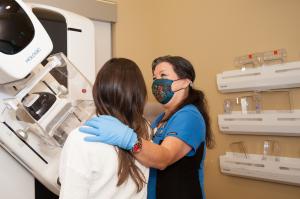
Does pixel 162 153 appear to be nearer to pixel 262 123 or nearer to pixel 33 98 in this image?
pixel 33 98

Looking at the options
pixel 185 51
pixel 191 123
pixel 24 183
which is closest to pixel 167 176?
pixel 191 123

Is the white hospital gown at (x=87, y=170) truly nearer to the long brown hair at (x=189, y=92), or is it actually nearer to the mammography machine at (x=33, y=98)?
the mammography machine at (x=33, y=98)

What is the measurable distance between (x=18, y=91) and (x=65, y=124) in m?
0.23

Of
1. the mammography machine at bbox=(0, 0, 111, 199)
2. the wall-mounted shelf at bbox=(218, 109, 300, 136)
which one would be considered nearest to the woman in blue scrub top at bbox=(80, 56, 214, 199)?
the mammography machine at bbox=(0, 0, 111, 199)

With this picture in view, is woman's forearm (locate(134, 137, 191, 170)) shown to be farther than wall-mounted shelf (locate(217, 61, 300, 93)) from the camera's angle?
No

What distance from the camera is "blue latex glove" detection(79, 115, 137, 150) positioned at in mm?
916

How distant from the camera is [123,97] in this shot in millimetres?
977

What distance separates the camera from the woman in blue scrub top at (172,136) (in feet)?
3.13

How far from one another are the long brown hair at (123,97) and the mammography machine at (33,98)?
0.25 m

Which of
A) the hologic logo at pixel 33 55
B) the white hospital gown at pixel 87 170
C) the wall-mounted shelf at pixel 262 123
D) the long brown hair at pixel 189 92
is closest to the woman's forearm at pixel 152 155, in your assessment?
the white hospital gown at pixel 87 170

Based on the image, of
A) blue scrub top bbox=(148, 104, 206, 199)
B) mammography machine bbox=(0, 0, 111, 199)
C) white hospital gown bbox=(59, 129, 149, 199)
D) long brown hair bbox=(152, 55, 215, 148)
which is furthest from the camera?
long brown hair bbox=(152, 55, 215, 148)

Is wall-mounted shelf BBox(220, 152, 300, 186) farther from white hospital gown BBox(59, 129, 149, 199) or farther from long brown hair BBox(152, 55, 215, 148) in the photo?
white hospital gown BBox(59, 129, 149, 199)

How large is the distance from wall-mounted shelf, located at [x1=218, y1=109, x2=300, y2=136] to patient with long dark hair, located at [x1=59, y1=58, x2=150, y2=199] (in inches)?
41.7

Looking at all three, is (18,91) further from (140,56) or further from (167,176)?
(140,56)
